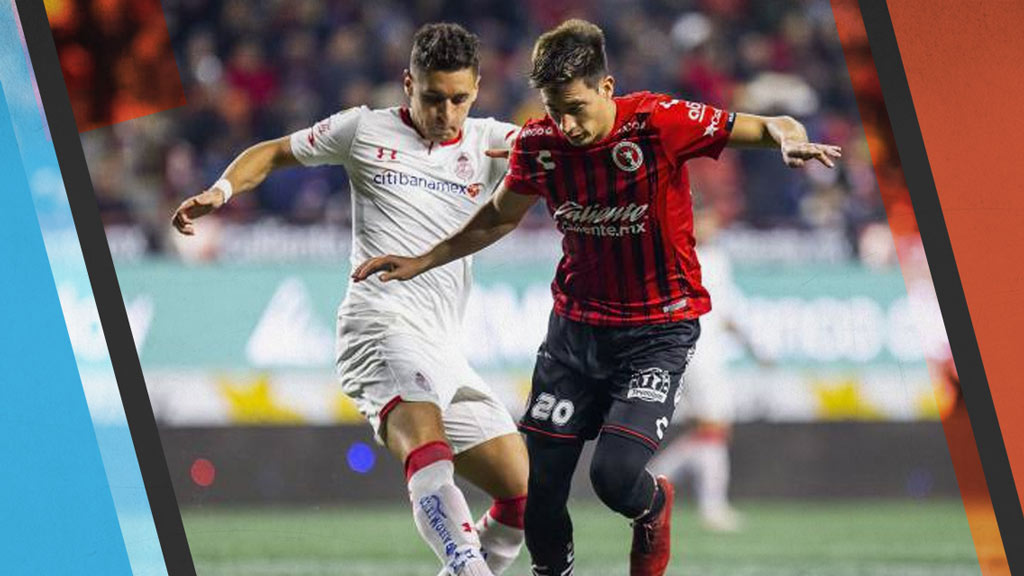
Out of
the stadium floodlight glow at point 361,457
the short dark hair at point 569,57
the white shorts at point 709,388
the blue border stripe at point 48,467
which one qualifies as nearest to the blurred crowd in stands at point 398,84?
the white shorts at point 709,388

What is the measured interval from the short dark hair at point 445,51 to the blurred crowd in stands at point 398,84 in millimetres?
3065

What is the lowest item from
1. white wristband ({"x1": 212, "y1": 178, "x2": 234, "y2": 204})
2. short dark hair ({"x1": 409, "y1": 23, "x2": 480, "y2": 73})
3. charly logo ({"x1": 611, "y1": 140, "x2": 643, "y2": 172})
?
charly logo ({"x1": 611, "y1": 140, "x2": 643, "y2": 172})

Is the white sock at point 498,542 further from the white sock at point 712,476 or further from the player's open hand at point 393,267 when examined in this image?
the white sock at point 712,476

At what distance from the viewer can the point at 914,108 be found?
5691 mm

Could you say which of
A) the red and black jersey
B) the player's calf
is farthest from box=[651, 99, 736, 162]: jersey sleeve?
the player's calf

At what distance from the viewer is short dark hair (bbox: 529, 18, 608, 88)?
397 cm

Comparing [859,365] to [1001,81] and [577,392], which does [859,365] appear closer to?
[1001,81]

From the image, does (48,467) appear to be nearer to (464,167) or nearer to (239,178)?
(239,178)

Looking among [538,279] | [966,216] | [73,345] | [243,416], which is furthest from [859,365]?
[73,345]

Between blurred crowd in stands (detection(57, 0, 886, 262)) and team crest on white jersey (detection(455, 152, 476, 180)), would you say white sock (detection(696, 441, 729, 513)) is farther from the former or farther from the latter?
team crest on white jersey (detection(455, 152, 476, 180))

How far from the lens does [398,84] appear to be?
8.27 metres

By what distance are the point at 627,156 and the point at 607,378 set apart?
62 centimetres

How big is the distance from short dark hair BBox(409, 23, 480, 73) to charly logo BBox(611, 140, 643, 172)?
→ 681mm

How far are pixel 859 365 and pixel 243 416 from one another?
314 cm
